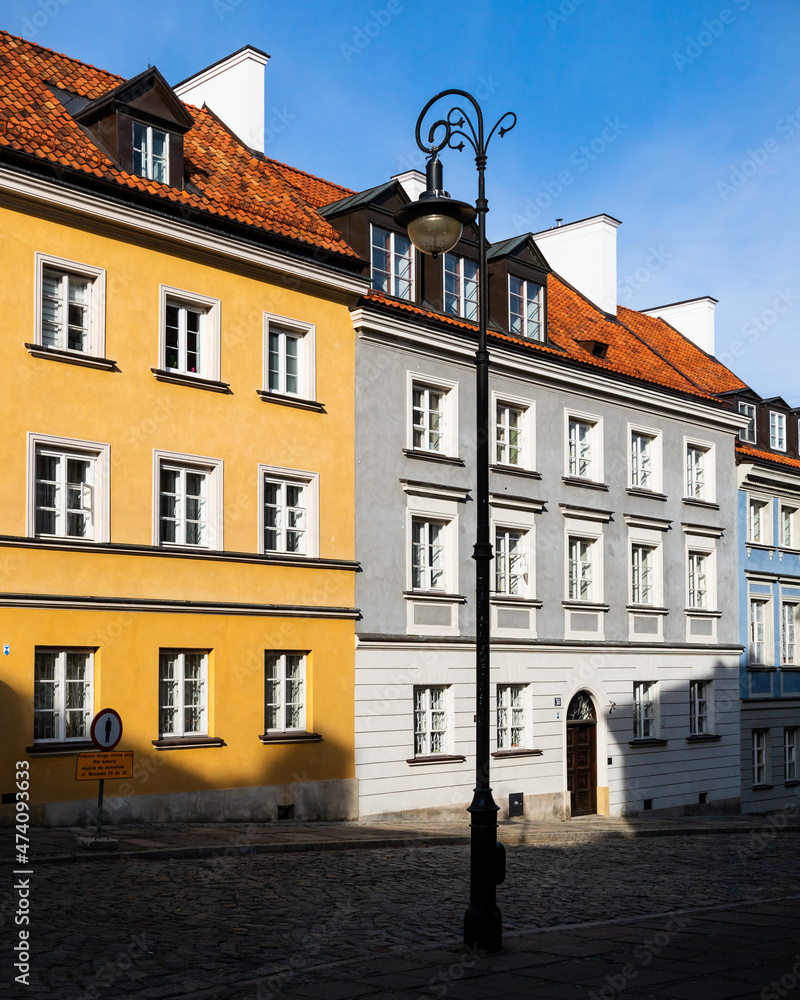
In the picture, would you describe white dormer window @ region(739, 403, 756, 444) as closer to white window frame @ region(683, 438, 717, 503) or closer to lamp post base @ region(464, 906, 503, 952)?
white window frame @ region(683, 438, 717, 503)

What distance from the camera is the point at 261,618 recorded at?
73.0 feet

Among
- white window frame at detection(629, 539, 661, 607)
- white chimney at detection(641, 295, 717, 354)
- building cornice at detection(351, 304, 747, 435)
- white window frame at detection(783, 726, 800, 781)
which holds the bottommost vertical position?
white window frame at detection(783, 726, 800, 781)

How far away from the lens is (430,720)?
84.4ft

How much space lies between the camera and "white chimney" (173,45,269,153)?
27250mm

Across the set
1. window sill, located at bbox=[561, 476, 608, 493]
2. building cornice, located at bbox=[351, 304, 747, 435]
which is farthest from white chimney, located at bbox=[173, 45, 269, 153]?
window sill, located at bbox=[561, 476, 608, 493]

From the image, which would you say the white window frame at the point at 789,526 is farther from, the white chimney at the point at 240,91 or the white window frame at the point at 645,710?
the white chimney at the point at 240,91

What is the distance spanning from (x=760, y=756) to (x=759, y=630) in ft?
12.6

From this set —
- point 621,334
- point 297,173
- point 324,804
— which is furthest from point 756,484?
point 324,804

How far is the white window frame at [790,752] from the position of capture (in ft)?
126

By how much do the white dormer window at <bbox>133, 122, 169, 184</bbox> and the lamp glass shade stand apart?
11595mm

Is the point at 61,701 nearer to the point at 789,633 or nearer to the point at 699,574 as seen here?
the point at 699,574

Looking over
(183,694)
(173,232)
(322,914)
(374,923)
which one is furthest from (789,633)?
(374,923)

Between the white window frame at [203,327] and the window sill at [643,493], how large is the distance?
43.9 feet

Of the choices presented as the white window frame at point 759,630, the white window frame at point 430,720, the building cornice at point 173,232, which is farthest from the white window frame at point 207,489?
the white window frame at point 759,630
